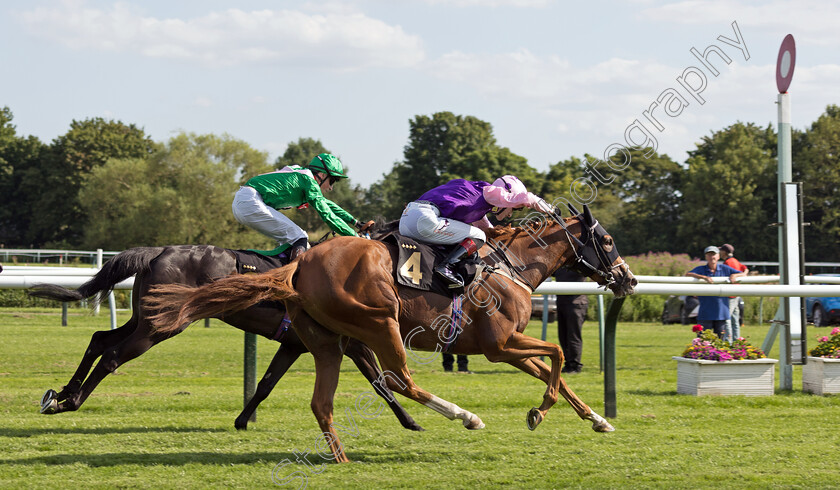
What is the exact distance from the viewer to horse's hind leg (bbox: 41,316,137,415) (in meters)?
5.41

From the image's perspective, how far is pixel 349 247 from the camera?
4.80 m

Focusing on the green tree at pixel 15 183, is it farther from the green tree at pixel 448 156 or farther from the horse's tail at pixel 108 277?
the horse's tail at pixel 108 277

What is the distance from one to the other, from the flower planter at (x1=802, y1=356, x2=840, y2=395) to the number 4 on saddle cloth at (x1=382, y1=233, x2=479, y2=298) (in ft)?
13.8

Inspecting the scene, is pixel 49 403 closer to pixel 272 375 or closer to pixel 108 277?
pixel 108 277

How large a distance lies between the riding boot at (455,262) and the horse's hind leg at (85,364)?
2.20 meters

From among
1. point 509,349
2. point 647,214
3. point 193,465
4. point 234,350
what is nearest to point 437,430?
point 509,349

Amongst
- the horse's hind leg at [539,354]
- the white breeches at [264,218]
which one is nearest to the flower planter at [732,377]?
the horse's hind leg at [539,354]

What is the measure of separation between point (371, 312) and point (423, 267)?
0.49 metres

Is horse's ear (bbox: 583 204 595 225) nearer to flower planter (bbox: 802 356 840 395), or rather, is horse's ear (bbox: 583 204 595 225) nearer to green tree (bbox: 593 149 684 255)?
flower planter (bbox: 802 356 840 395)

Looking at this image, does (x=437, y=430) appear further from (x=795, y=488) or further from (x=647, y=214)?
(x=647, y=214)

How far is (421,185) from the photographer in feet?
177

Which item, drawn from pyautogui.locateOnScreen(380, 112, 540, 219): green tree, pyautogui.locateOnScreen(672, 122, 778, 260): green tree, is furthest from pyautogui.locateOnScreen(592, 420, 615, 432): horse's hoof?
pyautogui.locateOnScreen(380, 112, 540, 219): green tree

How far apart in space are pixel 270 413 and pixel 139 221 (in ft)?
142

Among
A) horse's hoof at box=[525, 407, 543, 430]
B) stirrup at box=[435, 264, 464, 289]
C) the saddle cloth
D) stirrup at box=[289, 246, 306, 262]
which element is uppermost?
stirrup at box=[289, 246, 306, 262]
